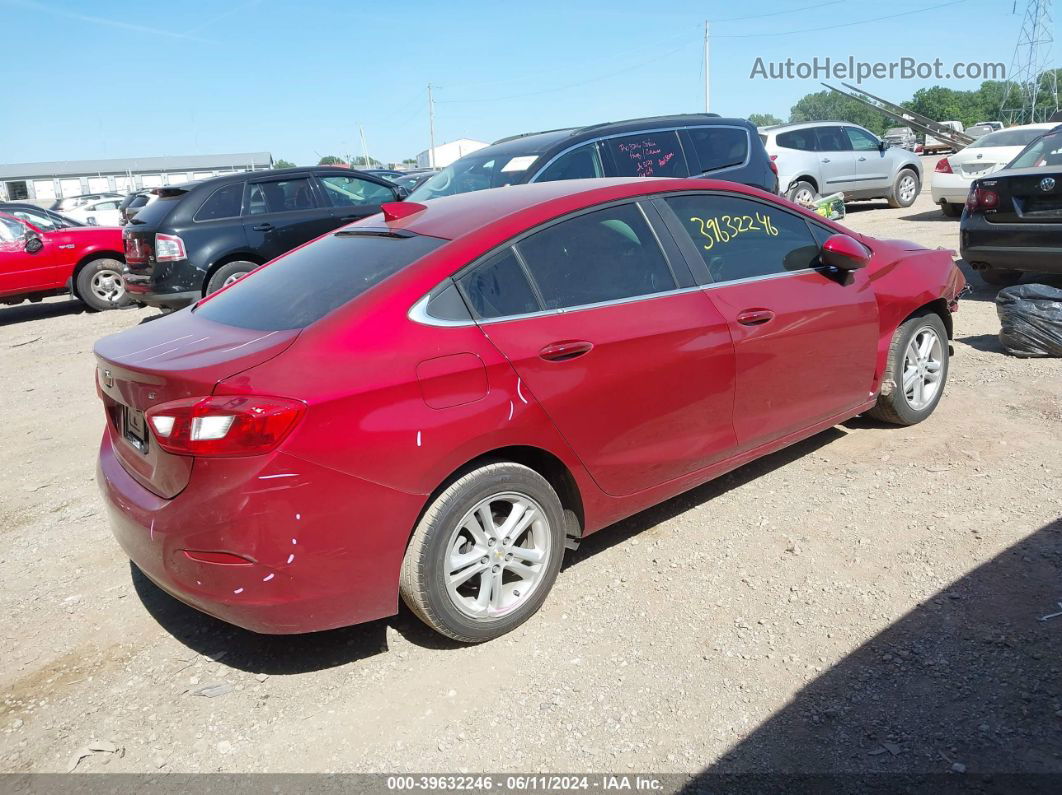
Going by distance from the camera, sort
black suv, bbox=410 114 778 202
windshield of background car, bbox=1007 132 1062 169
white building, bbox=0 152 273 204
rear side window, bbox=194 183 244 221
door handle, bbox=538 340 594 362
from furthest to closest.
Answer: white building, bbox=0 152 273 204, rear side window, bbox=194 183 244 221, black suv, bbox=410 114 778 202, windshield of background car, bbox=1007 132 1062 169, door handle, bbox=538 340 594 362

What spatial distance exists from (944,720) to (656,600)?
113 cm

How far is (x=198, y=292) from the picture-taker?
9.09 metres

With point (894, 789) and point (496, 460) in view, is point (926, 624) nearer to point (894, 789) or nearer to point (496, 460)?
point (894, 789)

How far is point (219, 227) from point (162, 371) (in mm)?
7079

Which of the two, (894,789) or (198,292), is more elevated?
(198,292)

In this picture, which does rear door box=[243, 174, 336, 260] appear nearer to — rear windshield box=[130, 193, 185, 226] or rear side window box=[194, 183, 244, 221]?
rear side window box=[194, 183, 244, 221]

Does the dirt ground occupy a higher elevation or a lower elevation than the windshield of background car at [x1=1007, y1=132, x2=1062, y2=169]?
lower

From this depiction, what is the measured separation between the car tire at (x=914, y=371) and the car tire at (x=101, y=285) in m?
10.4

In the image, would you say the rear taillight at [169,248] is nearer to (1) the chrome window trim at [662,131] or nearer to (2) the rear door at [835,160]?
(1) the chrome window trim at [662,131]

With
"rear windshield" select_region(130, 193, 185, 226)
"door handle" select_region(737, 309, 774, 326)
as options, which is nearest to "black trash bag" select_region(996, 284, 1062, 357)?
"door handle" select_region(737, 309, 774, 326)

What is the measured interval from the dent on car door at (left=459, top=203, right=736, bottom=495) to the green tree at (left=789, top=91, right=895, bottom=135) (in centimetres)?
11692

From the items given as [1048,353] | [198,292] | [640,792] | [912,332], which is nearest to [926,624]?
[640,792]

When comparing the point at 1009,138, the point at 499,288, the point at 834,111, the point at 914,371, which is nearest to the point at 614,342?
the point at 499,288

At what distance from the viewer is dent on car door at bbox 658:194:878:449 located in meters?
3.76
